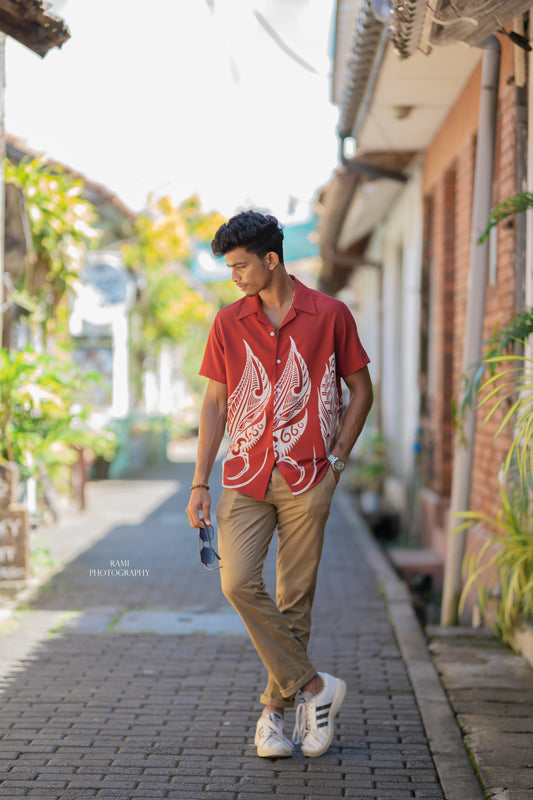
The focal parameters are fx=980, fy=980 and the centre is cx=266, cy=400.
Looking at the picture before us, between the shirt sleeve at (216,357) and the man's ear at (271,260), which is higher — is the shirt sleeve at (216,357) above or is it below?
below

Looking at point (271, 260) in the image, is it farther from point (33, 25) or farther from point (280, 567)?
point (33, 25)

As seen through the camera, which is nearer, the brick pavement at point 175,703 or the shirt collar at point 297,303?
the brick pavement at point 175,703

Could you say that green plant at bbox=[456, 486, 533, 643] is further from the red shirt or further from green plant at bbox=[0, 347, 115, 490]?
green plant at bbox=[0, 347, 115, 490]

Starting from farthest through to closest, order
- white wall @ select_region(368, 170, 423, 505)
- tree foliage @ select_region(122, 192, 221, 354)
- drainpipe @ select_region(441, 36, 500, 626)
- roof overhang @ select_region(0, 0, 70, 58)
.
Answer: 1. tree foliage @ select_region(122, 192, 221, 354)
2. white wall @ select_region(368, 170, 423, 505)
3. drainpipe @ select_region(441, 36, 500, 626)
4. roof overhang @ select_region(0, 0, 70, 58)

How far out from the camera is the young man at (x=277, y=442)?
3658mm

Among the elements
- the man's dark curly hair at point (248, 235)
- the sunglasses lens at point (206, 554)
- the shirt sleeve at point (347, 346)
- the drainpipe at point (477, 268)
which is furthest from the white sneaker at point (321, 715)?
the drainpipe at point (477, 268)

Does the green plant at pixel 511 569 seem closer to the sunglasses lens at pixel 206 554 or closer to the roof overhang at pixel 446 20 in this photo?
the sunglasses lens at pixel 206 554

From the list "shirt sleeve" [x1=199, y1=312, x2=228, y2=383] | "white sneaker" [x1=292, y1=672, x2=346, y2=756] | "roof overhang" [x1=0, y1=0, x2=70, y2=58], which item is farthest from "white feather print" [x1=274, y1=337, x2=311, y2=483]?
"roof overhang" [x1=0, y1=0, x2=70, y2=58]

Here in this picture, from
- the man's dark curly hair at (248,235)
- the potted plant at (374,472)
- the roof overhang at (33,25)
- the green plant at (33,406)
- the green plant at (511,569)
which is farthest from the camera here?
the potted plant at (374,472)

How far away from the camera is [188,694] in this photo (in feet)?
15.4

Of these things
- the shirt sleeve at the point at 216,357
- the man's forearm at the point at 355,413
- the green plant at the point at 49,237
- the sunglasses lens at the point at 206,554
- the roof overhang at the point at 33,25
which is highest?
the roof overhang at the point at 33,25

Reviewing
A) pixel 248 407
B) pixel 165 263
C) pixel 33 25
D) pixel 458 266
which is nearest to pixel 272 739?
pixel 248 407

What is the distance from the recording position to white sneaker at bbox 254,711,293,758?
3.79 meters

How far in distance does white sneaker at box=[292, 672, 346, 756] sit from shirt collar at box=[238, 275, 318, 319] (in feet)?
4.70
